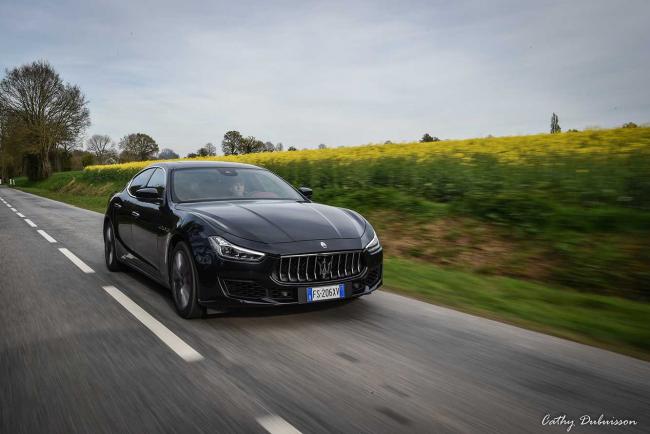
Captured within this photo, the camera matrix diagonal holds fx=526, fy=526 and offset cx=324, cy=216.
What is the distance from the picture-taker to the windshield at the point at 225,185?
5586mm

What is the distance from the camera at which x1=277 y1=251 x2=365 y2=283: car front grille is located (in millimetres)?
4312

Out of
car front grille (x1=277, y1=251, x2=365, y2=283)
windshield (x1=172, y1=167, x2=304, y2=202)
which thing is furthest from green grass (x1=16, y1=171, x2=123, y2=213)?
car front grille (x1=277, y1=251, x2=365, y2=283)

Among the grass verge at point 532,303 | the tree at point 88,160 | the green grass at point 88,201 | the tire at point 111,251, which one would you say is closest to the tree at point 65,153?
the tree at point 88,160

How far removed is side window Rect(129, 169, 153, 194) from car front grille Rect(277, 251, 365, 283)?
318 cm

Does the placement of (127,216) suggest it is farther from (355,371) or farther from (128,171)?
(128,171)

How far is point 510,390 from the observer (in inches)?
126

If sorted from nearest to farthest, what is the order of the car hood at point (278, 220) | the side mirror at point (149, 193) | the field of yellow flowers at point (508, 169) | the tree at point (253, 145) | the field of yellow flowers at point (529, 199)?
the car hood at point (278, 220) < the side mirror at point (149, 193) < the field of yellow flowers at point (529, 199) < the field of yellow flowers at point (508, 169) < the tree at point (253, 145)

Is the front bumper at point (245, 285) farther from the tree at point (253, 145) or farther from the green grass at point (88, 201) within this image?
the tree at point (253, 145)

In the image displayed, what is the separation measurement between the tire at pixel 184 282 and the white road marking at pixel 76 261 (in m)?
2.89

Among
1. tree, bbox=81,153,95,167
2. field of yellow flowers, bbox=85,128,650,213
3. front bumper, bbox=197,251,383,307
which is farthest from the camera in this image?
tree, bbox=81,153,95,167

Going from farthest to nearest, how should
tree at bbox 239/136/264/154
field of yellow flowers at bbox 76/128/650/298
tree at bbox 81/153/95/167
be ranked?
tree at bbox 81/153/95/167 < tree at bbox 239/136/264/154 < field of yellow flowers at bbox 76/128/650/298

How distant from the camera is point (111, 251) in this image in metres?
7.29

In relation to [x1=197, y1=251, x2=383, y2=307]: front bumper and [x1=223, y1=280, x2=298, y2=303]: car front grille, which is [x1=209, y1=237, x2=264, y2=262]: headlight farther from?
[x1=223, y1=280, x2=298, y2=303]: car front grille
